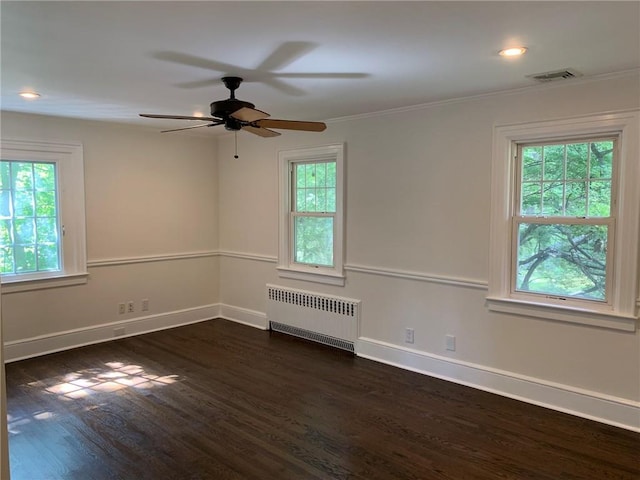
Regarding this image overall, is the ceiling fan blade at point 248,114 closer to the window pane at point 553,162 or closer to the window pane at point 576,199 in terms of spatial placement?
the window pane at point 553,162

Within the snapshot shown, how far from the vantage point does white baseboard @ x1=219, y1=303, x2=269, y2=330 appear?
18.2 feet

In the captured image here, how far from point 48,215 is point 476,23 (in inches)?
171

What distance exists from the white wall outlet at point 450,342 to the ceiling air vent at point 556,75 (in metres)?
2.12

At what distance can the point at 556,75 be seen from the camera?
10.0 ft

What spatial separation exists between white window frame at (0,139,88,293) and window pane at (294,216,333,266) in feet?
7.50

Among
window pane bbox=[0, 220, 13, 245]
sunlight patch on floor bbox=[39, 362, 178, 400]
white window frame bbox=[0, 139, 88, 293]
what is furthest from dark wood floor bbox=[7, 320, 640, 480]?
window pane bbox=[0, 220, 13, 245]

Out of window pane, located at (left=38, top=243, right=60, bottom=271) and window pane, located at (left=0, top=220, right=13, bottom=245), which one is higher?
window pane, located at (left=0, top=220, right=13, bottom=245)

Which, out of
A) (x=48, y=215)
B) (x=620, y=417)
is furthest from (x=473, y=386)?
(x=48, y=215)

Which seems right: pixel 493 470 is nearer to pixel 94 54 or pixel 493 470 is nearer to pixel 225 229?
pixel 94 54

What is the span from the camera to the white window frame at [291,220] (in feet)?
15.3

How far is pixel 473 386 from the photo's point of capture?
149 inches

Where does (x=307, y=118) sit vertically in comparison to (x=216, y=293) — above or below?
above

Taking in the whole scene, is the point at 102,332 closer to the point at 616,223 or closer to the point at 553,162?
the point at 553,162

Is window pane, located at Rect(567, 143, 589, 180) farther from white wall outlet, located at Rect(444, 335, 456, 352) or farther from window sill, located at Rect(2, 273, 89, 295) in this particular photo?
window sill, located at Rect(2, 273, 89, 295)
